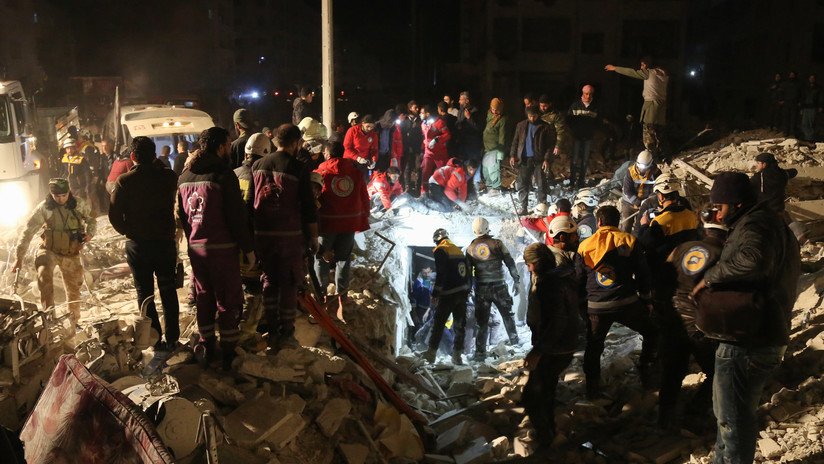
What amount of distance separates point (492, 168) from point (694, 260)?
333 inches

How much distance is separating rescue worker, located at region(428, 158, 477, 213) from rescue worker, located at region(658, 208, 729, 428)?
742 cm

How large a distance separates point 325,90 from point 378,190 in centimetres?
212

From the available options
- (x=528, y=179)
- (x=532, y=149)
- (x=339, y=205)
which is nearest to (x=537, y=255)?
(x=339, y=205)

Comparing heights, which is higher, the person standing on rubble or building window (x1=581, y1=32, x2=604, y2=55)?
building window (x1=581, y1=32, x2=604, y2=55)

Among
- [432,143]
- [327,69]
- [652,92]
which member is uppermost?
[327,69]

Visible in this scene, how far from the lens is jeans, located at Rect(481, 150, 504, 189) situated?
1400 cm

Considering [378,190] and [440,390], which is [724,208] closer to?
[440,390]

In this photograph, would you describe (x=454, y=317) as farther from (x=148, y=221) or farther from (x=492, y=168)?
(x=492, y=168)

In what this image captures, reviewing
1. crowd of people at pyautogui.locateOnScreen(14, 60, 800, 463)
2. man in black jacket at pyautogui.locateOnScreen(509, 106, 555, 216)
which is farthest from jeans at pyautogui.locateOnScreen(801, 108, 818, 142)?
crowd of people at pyautogui.locateOnScreen(14, 60, 800, 463)

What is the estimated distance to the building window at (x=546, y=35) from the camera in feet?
91.1

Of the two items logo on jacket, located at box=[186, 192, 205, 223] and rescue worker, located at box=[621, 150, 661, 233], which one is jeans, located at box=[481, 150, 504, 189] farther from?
logo on jacket, located at box=[186, 192, 205, 223]

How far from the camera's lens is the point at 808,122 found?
16.4 m

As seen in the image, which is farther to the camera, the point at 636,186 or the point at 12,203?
the point at 12,203

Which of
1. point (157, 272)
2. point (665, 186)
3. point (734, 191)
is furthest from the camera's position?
point (665, 186)
